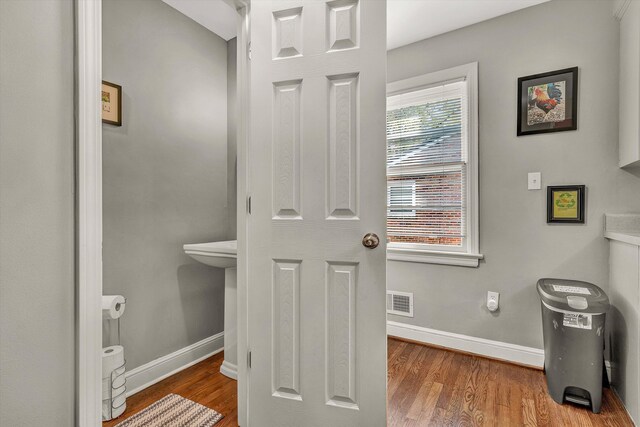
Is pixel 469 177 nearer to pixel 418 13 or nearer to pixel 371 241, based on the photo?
pixel 418 13

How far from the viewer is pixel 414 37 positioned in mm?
2619

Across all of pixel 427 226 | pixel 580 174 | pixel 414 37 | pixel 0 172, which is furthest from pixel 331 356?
pixel 414 37

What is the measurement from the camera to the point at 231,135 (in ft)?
8.93

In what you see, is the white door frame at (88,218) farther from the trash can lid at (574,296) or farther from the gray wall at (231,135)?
the trash can lid at (574,296)

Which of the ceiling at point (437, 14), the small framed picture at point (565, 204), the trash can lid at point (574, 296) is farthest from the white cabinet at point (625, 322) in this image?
the ceiling at point (437, 14)

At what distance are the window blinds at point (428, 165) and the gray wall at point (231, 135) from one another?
1367 mm

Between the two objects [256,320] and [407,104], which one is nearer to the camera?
[256,320]

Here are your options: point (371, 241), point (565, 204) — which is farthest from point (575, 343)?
point (371, 241)

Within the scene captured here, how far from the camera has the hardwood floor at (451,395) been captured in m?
1.69

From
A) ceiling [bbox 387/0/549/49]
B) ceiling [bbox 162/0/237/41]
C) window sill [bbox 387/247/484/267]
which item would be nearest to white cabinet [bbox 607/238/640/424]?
window sill [bbox 387/247/484/267]

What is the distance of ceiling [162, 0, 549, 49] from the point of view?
2.20 meters

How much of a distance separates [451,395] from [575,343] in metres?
0.74

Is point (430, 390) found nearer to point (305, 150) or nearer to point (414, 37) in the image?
point (305, 150)

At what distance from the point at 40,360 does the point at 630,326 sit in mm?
2527
